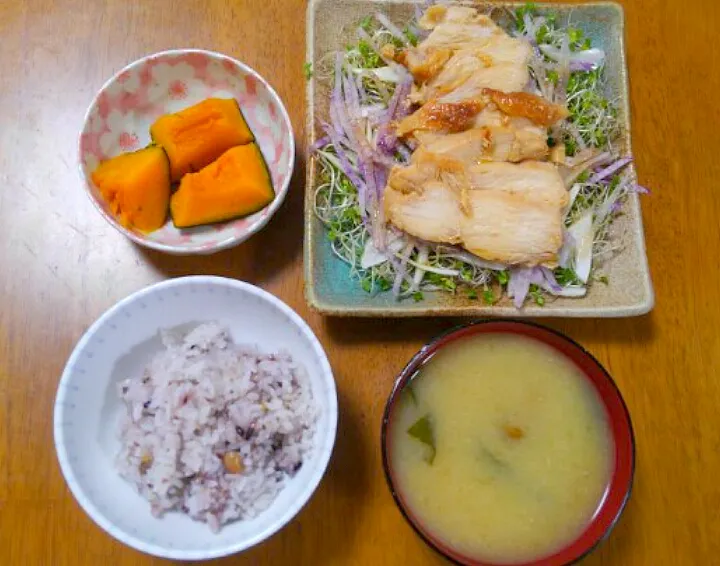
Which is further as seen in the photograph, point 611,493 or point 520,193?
point 520,193

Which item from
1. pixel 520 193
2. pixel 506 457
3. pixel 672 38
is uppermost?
pixel 672 38

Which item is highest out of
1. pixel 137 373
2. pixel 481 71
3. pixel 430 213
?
pixel 481 71

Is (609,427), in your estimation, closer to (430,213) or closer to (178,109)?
(430,213)

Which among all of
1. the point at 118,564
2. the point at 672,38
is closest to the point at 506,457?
the point at 118,564

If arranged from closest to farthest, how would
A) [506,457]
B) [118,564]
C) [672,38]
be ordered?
[506,457]
[118,564]
[672,38]

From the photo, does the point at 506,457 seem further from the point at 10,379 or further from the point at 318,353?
the point at 10,379

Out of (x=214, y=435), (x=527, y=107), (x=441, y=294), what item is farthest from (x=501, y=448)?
(x=527, y=107)

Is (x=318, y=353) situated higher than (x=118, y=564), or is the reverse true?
(x=318, y=353)
